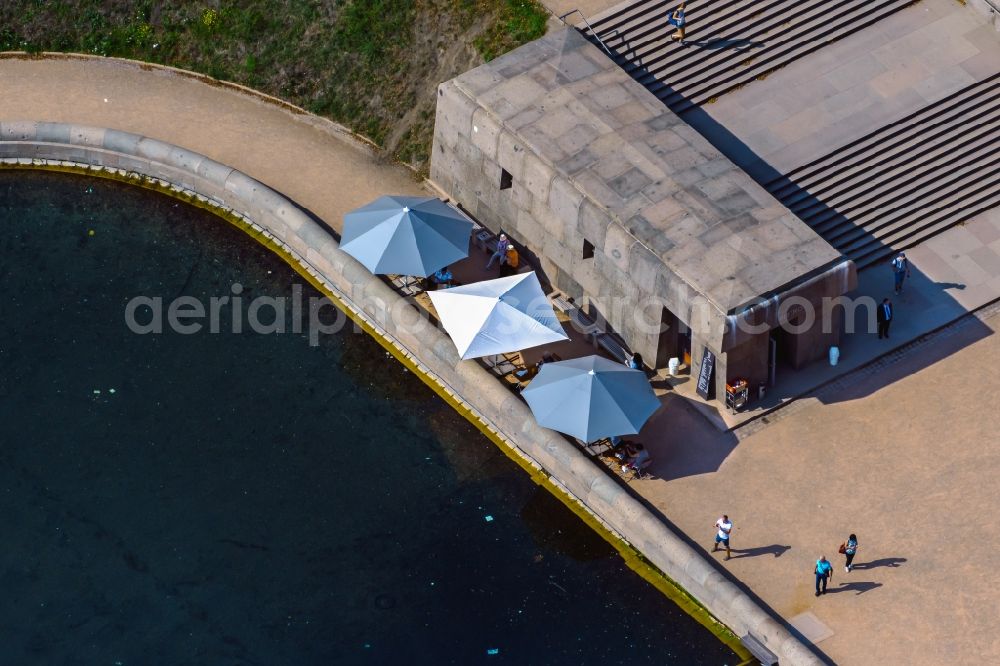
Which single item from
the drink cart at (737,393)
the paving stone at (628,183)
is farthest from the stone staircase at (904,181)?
the drink cart at (737,393)

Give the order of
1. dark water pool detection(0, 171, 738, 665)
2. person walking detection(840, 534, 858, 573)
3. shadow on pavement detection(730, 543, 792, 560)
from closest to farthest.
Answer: person walking detection(840, 534, 858, 573)
dark water pool detection(0, 171, 738, 665)
shadow on pavement detection(730, 543, 792, 560)

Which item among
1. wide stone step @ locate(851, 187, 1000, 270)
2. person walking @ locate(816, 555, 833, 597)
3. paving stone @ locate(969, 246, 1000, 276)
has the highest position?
wide stone step @ locate(851, 187, 1000, 270)

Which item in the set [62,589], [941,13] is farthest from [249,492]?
[941,13]

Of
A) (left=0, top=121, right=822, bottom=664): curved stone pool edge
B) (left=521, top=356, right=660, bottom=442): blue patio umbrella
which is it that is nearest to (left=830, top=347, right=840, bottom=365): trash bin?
(left=521, top=356, right=660, bottom=442): blue patio umbrella

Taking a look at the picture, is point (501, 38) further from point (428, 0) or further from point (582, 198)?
point (582, 198)

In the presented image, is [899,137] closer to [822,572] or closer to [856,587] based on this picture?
[856,587]

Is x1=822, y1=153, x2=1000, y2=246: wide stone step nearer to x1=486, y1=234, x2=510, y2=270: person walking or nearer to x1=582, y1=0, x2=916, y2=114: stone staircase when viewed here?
x1=582, y1=0, x2=916, y2=114: stone staircase

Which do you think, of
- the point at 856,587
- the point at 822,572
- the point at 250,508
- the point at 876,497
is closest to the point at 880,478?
the point at 876,497
